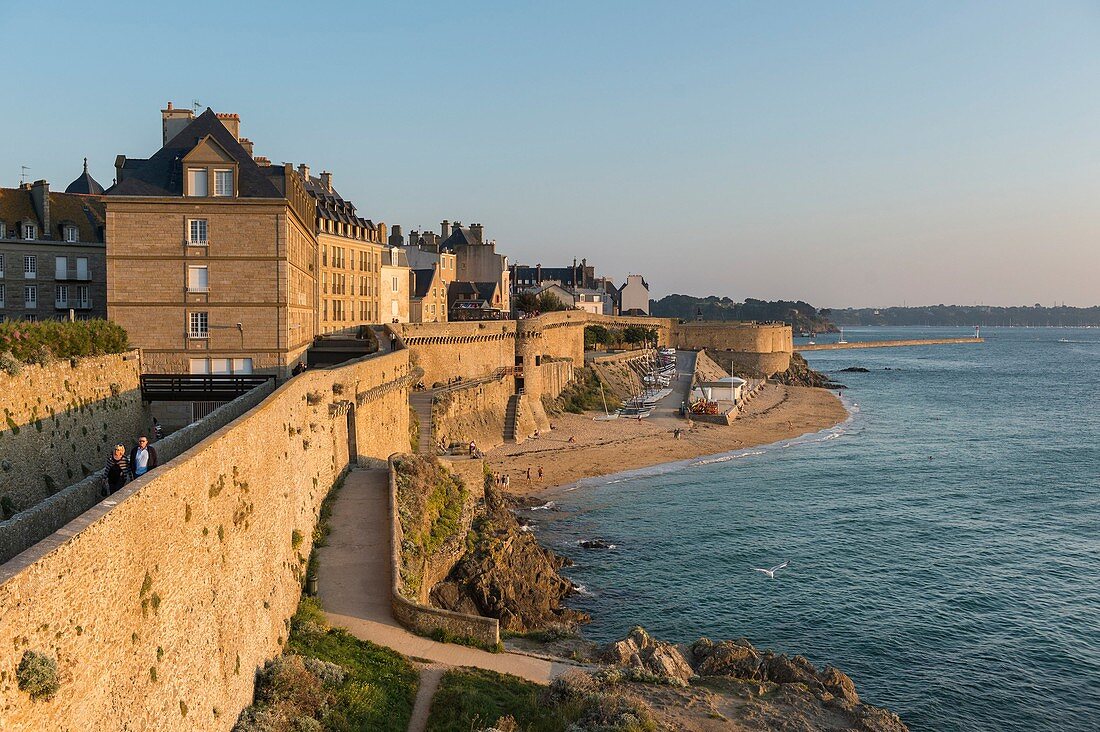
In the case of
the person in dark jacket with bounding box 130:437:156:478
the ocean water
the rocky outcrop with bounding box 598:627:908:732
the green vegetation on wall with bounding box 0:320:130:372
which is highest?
the green vegetation on wall with bounding box 0:320:130:372

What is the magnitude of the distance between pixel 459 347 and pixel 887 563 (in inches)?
1222

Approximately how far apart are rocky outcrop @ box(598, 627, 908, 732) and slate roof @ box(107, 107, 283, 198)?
729 inches

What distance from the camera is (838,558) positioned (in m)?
36.8

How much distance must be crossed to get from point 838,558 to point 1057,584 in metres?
8.14

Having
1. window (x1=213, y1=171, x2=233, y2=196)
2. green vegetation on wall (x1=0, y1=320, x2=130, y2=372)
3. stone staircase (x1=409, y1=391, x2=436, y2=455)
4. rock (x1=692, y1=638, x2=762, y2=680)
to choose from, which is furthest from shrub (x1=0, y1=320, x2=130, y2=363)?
stone staircase (x1=409, y1=391, x2=436, y2=455)

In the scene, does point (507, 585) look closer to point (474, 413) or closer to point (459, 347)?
point (474, 413)

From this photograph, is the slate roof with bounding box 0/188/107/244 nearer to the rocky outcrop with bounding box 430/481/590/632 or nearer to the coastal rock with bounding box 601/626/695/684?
the rocky outcrop with bounding box 430/481/590/632

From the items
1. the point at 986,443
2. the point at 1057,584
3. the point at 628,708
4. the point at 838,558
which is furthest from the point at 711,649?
the point at 986,443

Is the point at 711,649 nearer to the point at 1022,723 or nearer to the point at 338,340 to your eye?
the point at 1022,723

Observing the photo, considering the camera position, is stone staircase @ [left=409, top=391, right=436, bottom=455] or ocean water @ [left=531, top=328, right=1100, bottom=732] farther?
stone staircase @ [left=409, top=391, right=436, bottom=455]

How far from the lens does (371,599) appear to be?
2005 centimetres

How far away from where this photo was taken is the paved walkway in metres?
18.7

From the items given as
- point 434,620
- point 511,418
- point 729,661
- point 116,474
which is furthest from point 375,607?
point 511,418

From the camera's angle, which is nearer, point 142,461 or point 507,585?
point 142,461
